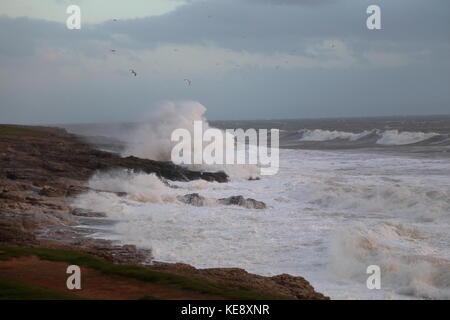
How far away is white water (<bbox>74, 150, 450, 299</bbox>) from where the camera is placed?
1178cm

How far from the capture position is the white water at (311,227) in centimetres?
1178

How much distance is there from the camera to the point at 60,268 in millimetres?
10852

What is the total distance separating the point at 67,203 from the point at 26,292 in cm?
1095

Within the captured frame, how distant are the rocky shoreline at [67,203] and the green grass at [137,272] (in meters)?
0.57

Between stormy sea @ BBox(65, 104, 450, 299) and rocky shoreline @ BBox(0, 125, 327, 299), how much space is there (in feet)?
2.14

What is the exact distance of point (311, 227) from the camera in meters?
16.5

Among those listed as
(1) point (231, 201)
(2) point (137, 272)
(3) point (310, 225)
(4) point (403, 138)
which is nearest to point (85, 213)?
(1) point (231, 201)

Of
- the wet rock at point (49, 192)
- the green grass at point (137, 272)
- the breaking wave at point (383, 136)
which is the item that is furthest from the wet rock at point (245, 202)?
the breaking wave at point (383, 136)

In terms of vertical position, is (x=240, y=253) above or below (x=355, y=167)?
below

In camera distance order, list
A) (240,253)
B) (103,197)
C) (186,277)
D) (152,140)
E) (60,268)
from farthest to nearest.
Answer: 1. (152,140)
2. (103,197)
3. (240,253)
4. (60,268)
5. (186,277)

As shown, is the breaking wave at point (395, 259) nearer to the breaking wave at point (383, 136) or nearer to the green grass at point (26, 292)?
the green grass at point (26, 292)
